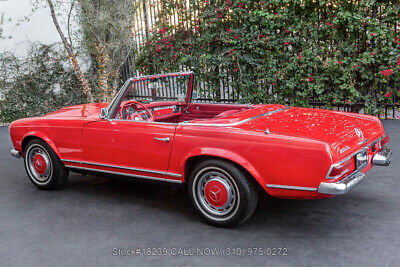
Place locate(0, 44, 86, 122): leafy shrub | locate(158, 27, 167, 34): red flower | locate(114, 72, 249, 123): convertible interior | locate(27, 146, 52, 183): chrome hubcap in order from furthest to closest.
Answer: locate(0, 44, 86, 122): leafy shrub < locate(158, 27, 167, 34): red flower < locate(27, 146, 52, 183): chrome hubcap < locate(114, 72, 249, 123): convertible interior

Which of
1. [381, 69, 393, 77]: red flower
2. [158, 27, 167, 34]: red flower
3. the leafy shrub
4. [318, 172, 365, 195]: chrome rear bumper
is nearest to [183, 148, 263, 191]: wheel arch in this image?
[318, 172, 365, 195]: chrome rear bumper

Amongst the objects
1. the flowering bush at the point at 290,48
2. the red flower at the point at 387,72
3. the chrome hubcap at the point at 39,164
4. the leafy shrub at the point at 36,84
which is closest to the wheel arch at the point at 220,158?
the chrome hubcap at the point at 39,164

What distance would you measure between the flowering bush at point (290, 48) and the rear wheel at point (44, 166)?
533 centimetres

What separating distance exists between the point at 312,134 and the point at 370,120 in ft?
3.57

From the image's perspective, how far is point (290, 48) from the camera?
822cm

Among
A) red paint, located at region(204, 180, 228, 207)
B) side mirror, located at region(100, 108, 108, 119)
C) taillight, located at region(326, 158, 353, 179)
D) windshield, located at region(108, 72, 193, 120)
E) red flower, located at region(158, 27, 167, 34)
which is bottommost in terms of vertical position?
red paint, located at region(204, 180, 228, 207)

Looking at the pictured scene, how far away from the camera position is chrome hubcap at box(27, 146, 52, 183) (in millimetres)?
4516

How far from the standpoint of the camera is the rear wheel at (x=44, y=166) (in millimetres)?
4453

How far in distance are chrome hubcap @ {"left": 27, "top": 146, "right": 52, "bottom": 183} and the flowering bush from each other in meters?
5.35

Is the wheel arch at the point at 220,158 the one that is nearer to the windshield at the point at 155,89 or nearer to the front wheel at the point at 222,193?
the front wheel at the point at 222,193

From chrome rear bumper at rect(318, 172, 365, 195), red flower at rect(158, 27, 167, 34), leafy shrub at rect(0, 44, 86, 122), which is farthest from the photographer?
leafy shrub at rect(0, 44, 86, 122)

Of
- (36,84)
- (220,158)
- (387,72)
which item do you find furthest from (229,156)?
(36,84)

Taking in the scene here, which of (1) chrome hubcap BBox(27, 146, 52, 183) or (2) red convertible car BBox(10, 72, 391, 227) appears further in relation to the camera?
(1) chrome hubcap BBox(27, 146, 52, 183)

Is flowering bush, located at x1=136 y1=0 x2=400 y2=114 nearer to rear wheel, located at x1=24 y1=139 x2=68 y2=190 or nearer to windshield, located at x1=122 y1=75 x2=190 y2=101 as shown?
windshield, located at x1=122 y1=75 x2=190 y2=101
